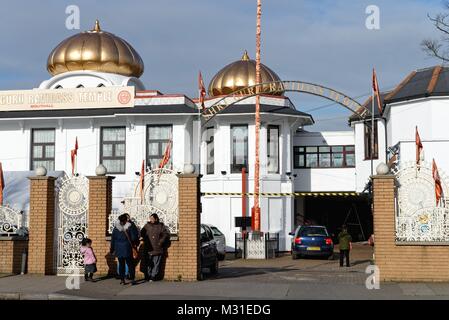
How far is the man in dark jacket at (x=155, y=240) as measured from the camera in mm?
14266

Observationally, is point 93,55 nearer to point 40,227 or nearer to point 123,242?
point 40,227

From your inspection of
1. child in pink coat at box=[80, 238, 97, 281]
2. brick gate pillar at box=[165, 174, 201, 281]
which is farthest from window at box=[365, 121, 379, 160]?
child in pink coat at box=[80, 238, 97, 281]

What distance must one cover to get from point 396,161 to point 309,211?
13500 mm

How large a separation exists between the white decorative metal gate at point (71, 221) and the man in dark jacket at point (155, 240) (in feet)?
6.68

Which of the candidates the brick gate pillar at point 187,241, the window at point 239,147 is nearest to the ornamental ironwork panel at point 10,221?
the brick gate pillar at point 187,241

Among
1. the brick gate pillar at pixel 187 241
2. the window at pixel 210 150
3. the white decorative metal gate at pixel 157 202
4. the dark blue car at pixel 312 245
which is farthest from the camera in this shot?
the window at pixel 210 150

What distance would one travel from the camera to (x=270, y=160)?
30609mm

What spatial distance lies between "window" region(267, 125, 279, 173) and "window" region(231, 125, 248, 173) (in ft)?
3.73

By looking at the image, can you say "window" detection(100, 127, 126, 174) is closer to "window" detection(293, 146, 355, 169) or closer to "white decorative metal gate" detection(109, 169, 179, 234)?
"window" detection(293, 146, 355, 169)

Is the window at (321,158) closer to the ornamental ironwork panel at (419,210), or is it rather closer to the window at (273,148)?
the window at (273,148)

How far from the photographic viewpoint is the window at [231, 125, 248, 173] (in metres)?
30.4

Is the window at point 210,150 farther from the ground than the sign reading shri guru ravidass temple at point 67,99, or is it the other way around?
the sign reading shri guru ravidass temple at point 67,99

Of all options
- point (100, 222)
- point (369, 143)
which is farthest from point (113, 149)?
point (100, 222)

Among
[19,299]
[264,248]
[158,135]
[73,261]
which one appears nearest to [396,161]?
[264,248]
